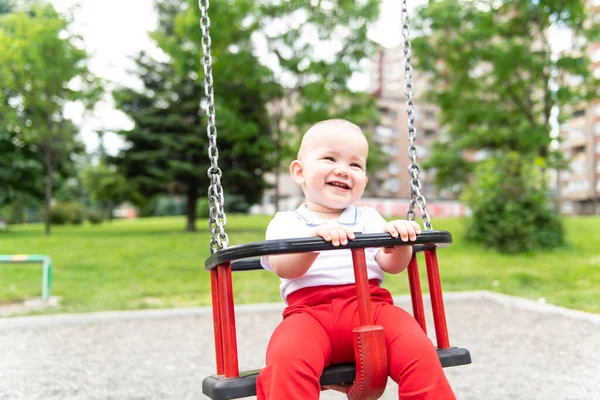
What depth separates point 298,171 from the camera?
86.7 inches

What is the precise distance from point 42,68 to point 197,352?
13.5 m

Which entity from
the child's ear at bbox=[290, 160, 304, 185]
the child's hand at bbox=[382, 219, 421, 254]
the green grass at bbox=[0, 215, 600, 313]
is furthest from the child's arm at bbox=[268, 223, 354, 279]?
the green grass at bbox=[0, 215, 600, 313]

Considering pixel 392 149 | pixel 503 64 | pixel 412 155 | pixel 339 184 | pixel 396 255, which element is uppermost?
pixel 392 149

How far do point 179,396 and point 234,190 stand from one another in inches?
607

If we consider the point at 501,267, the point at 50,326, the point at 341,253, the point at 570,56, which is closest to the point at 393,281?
the point at 501,267

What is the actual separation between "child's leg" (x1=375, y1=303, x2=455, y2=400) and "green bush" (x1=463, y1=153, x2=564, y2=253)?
343 inches

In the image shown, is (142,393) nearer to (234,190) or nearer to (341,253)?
(341,253)

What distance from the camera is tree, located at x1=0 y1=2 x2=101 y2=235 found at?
15023 millimetres

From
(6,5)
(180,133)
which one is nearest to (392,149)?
(180,133)

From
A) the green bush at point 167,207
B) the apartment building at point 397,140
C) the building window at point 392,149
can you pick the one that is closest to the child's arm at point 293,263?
the green bush at point 167,207

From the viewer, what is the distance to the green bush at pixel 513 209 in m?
9.95

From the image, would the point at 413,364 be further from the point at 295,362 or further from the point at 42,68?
the point at 42,68

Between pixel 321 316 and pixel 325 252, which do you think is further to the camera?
pixel 325 252

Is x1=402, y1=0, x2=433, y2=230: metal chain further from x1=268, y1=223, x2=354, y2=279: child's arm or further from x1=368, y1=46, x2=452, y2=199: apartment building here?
x1=368, y1=46, x2=452, y2=199: apartment building
